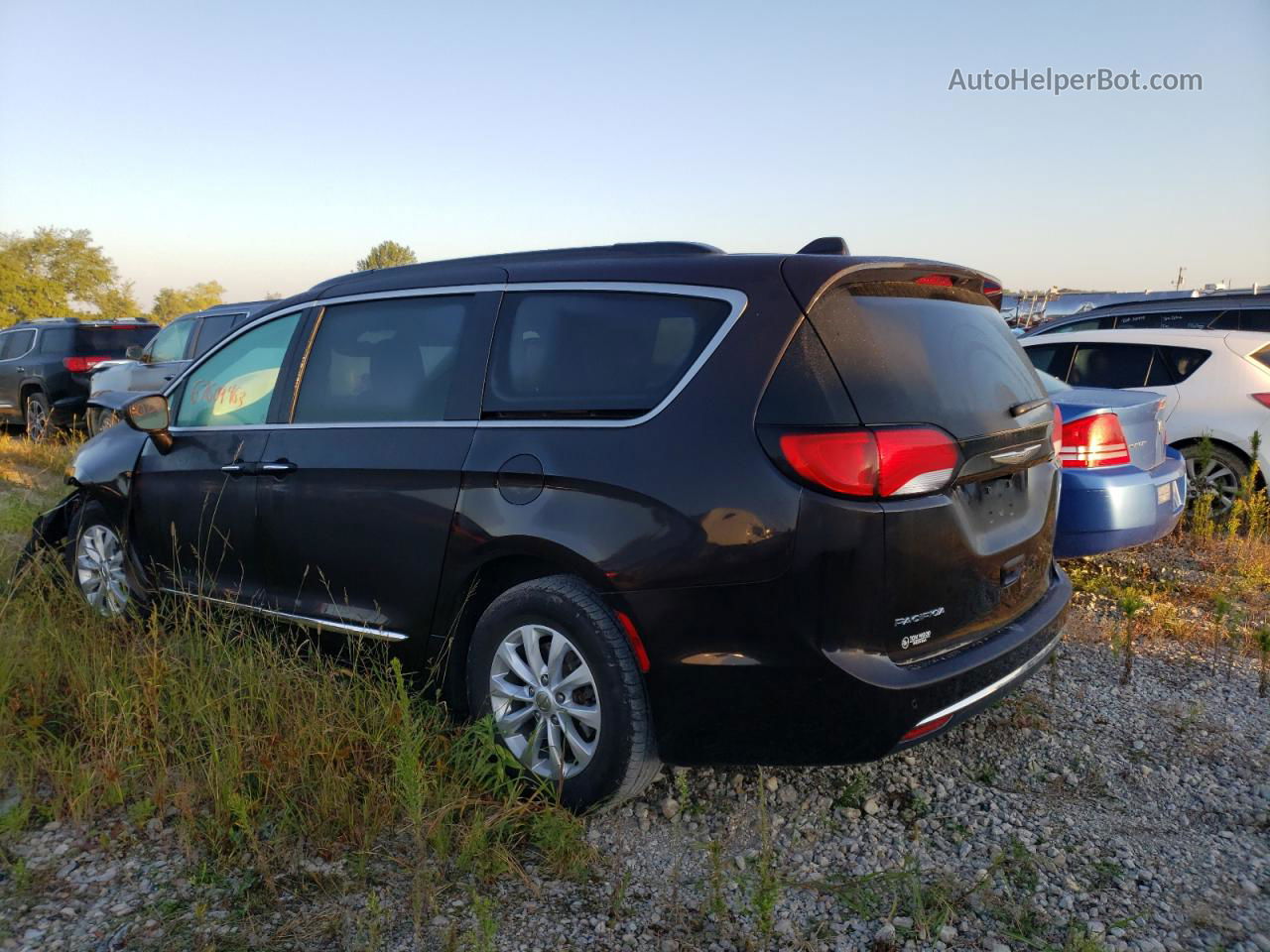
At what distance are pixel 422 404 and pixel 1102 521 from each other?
3473mm

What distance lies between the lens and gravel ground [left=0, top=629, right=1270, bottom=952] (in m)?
2.51

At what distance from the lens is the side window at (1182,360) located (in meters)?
6.98

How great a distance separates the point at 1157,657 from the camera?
4.52 m

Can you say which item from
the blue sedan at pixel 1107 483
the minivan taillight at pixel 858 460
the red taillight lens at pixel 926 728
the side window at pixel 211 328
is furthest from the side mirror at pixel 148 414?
the side window at pixel 211 328

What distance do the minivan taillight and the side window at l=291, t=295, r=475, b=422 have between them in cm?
142

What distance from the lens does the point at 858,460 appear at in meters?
2.60

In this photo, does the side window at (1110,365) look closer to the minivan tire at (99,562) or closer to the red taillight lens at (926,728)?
the red taillight lens at (926,728)

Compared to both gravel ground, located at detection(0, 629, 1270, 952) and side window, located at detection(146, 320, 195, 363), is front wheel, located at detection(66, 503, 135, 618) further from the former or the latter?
side window, located at detection(146, 320, 195, 363)

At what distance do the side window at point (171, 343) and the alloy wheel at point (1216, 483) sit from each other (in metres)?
10.9

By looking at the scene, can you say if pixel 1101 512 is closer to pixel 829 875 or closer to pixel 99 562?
pixel 829 875

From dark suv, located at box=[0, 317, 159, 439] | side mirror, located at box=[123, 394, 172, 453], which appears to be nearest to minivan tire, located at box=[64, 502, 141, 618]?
side mirror, located at box=[123, 394, 172, 453]

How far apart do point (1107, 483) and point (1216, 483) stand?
106 inches

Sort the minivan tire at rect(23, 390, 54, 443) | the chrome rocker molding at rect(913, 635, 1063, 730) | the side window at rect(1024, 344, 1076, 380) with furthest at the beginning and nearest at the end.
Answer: the minivan tire at rect(23, 390, 54, 443) → the side window at rect(1024, 344, 1076, 380) → the chrome rocker molding at rect(913, 635, 1063, 730)

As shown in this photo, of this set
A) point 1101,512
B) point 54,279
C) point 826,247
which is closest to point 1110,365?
point 1101,512
